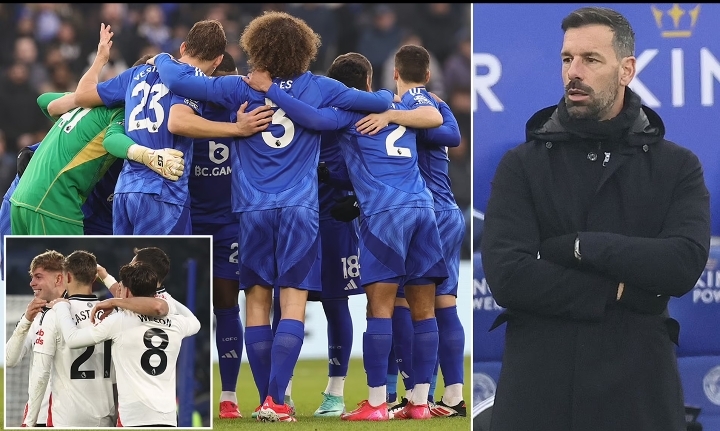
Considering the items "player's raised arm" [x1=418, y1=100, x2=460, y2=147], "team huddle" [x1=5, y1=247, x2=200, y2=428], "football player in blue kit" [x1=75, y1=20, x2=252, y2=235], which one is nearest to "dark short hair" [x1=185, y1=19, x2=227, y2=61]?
"football player in blue kit" [x1=75, y1=20, x2=252, y2=235]

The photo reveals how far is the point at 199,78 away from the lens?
6.41 metres

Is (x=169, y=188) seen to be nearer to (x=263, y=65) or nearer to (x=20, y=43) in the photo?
(x=263, y=65)

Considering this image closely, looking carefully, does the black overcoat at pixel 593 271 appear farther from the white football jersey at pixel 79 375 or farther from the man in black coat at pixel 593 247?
the white football jersey at pixel 79 375

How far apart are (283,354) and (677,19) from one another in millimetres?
2722

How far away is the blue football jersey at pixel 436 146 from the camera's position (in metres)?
6.95

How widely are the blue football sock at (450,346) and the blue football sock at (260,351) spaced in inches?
42.9

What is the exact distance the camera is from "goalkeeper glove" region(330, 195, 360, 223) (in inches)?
275

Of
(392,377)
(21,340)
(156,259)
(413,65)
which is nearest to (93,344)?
(21,340)

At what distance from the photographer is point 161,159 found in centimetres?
641

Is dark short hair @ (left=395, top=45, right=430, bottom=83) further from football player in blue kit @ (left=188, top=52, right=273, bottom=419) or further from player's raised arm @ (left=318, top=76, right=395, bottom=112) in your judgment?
football player in blue kit @ (left=188, top=52, right=273, bottom=419)

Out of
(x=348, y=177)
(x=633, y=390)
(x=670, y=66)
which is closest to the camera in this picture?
(x=633, y=390)

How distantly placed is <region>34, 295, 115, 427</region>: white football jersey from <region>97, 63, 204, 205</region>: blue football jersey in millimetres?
1439

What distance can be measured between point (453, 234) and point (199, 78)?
186 centimetres

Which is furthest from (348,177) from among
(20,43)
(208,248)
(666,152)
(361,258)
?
(20,43)
